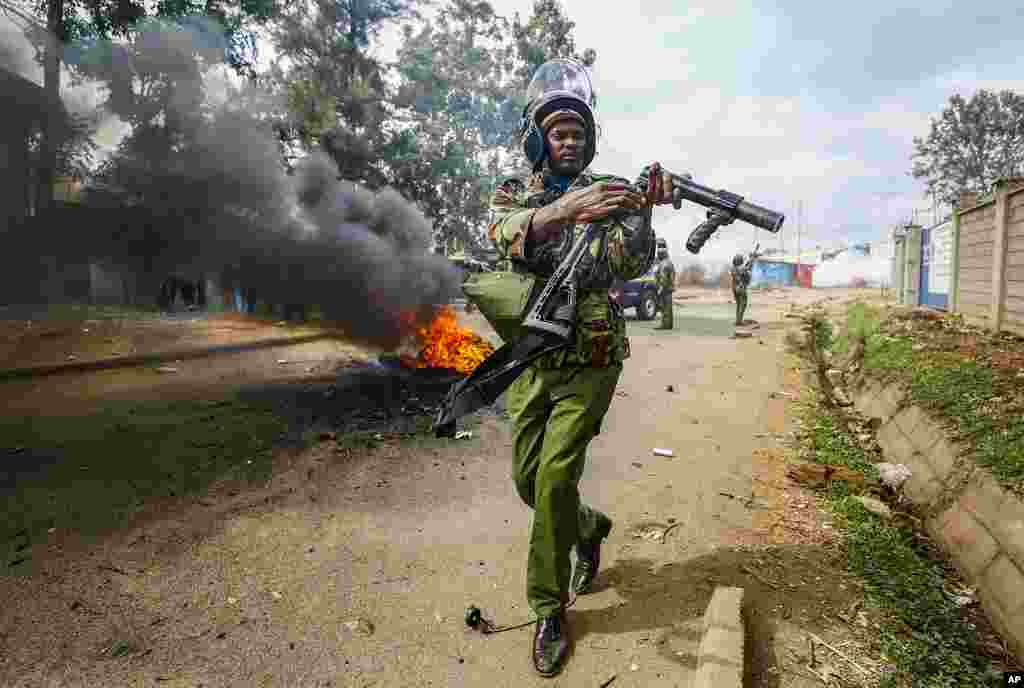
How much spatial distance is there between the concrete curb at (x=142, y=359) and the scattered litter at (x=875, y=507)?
27.0 feet

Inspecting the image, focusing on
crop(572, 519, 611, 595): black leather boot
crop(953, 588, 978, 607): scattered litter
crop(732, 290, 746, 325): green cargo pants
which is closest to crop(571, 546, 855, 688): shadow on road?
crop(572, 519, 611, 595): black leather boot

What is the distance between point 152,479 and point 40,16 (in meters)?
8.23

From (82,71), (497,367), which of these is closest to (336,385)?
(497,367)

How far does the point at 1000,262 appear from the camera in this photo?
7254 millimetres

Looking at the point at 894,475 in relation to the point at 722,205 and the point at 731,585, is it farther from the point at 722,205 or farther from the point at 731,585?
the point at 722,205

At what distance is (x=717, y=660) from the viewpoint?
6.31ft

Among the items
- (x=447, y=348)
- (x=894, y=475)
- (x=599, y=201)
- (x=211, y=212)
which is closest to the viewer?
(x=599, y=201)

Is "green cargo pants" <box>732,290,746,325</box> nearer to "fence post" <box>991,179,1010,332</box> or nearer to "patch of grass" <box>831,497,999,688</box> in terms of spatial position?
"fence post" <box>991,179,1010,332</box>

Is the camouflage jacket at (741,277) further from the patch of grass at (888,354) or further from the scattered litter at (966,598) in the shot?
the scattered litter at (966,598)

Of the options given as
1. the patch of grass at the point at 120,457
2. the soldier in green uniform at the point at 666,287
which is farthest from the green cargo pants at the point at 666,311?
the patch of grass at the point at 120,457

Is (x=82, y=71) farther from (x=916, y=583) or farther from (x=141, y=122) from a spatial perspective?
(x=916, y=583)

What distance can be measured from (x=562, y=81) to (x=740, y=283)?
1245 centimetres

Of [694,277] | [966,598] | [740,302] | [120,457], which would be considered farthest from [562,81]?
[694,277]

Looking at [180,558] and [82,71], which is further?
[82,71]
